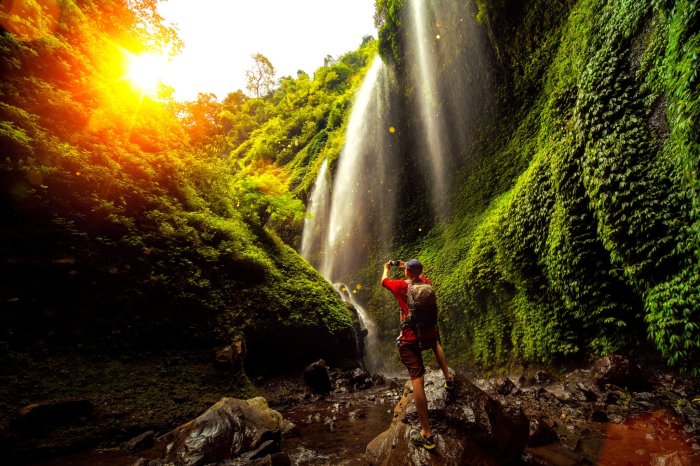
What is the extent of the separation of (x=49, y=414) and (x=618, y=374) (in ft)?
30.6

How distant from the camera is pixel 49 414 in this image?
4293 millimetres

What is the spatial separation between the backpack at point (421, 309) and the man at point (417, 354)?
49mm

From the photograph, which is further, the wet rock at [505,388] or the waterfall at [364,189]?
the waterfall at [364,189]

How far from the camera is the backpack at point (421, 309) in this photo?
11.6 ft

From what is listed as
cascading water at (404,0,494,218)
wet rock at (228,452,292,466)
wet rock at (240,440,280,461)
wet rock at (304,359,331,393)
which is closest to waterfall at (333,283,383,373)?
wet rock at (304,359,331,393)

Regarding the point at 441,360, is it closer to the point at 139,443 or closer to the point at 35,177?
the point at 139,443

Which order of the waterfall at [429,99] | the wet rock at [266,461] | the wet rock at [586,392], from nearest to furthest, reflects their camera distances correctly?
the wet rock at [266,461]
the wet rock at [586,392]
the waterfall at [429,99]

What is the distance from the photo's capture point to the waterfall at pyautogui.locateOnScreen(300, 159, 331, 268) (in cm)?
2183

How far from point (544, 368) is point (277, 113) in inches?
1411

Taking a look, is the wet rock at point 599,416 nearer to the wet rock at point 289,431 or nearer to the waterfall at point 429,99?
the wet rock at point 289,431

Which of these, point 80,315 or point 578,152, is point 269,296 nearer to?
point 80,315

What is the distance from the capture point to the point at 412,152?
16.5 m

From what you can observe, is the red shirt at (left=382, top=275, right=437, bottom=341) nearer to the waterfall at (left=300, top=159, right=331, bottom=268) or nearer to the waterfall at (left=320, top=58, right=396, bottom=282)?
the waterfall at (left=320, top=58, right=396, bottom=282)

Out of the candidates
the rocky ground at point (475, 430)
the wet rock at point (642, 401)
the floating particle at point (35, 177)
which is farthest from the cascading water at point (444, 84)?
the floating particle at point (35, 177)
